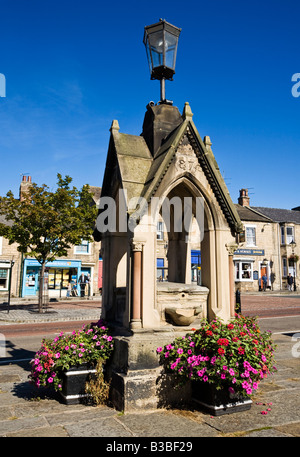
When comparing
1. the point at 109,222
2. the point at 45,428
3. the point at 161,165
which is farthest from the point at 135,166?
the point at 45,428

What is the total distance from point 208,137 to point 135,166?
1697 mm

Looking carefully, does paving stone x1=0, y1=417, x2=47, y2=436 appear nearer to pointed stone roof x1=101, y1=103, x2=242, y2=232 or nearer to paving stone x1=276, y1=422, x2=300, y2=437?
paving stone x1=276, y1=422, x2=300, y2=437

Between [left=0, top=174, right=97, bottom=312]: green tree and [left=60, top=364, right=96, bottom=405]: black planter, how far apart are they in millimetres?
14835

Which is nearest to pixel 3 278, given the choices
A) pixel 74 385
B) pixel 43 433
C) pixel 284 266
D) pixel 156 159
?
pixel 74 385

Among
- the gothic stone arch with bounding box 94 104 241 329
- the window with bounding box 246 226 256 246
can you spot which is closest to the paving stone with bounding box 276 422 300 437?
the gothic stone arch with bounding box 94 104 241 329

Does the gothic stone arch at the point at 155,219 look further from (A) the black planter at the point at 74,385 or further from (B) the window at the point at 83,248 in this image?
(B) the window at the point at 83,248

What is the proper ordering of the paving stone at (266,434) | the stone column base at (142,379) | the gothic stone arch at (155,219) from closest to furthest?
the paving stone at (266,434)
the stone column base at (142,379)
the gothic stone arch at (155,219)

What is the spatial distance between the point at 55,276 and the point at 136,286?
2912 cm

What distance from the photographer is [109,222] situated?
278 inches

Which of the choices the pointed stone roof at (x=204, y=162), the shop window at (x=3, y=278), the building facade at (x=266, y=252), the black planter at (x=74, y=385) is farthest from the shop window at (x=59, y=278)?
the pointed stone roof at (x=204, y=162)

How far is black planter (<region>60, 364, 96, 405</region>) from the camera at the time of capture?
5246 millimetres

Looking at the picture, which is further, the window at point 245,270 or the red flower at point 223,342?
the window at point 245,270

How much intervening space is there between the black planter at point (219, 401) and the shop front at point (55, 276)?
27921 mm
